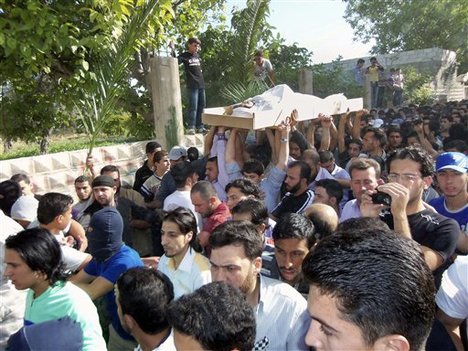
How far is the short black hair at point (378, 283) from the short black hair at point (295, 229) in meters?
1.38

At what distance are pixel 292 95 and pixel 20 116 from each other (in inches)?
179

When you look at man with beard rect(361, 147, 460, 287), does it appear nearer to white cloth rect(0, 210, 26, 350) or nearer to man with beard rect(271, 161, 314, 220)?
man with beard rect(271, 161, 314, 220)

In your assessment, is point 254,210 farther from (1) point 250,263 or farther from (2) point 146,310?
(2) point 146,310

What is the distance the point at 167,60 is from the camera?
695 cm

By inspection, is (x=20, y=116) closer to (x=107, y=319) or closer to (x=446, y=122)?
(x=107, y=319)

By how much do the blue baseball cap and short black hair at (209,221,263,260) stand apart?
169 cm

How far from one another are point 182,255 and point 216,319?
131 centimetres

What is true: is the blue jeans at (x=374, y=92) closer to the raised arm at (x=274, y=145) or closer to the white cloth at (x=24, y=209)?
the raised arm at (x=274, y=145)

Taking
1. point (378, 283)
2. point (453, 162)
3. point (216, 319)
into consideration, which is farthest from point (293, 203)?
point (378, 283)

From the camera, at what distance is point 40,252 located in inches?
106

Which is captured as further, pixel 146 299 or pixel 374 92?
pixel 374 92

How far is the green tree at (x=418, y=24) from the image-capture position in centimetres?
2572

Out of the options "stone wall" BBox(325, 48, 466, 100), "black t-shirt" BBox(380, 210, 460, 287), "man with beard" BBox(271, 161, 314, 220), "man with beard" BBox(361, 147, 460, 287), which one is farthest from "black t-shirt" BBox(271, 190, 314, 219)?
"stone wall" BBox(325, 48, 466, 100)

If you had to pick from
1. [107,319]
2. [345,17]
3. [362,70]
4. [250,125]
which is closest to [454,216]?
[250,125]
